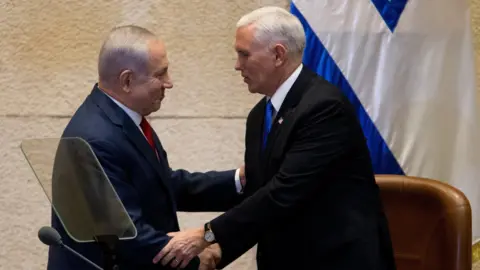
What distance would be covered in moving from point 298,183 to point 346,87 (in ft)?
3.15

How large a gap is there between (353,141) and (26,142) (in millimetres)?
1088

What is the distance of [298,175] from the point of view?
7.72ft

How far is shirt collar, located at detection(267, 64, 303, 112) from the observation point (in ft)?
8.18

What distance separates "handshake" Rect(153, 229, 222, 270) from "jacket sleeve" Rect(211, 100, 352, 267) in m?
0.08

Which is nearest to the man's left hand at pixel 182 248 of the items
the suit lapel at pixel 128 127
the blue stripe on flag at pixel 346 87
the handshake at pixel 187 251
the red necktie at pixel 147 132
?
the handshake at pixel 187 251

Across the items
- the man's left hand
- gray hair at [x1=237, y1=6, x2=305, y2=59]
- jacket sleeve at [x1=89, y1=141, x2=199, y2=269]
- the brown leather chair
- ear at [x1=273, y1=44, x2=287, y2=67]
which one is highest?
gray hair at [x1=237, y1=6, x2=305, y2=59]

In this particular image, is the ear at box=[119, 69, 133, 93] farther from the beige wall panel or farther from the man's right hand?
the beige wall panel

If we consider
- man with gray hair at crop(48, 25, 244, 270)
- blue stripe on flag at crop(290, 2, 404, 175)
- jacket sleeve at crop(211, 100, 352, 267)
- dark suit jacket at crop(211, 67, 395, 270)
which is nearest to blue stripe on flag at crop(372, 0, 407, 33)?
blue stripe on flag at crop(290, 2, 404, 175)

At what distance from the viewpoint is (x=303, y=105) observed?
2.41m

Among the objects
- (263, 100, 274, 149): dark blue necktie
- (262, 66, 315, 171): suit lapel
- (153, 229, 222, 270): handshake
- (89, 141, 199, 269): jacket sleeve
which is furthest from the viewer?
(263, 100, 274, 149): dark blue necktie

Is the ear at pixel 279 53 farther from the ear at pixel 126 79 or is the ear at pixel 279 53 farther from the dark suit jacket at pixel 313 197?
the ear at pixel 126 79

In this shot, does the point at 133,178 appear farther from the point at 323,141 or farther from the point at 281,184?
the point at 323,141

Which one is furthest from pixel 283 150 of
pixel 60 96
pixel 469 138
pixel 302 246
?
pixel 60 96

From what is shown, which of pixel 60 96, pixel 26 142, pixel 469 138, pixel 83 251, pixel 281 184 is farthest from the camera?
pixel 60 96
